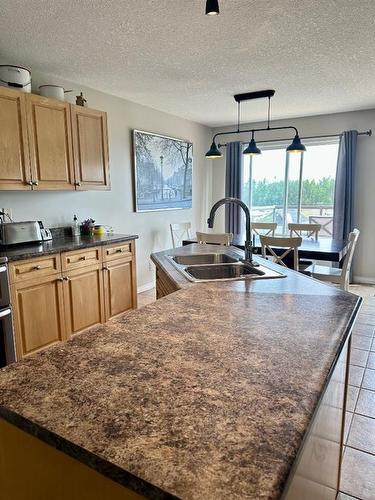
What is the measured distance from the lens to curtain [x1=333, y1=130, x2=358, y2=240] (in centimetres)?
475

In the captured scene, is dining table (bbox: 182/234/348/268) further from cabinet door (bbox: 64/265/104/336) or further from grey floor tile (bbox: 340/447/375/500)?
grey floor tile (bbox: 340/447/375/500)

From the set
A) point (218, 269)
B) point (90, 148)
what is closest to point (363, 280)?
point (218, 269)

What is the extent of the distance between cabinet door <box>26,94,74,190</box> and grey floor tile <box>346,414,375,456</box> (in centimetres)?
279

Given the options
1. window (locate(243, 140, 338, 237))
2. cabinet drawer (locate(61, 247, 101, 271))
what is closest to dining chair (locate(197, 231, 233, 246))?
cabinet drawer (locate(61, 247, 101, 271))

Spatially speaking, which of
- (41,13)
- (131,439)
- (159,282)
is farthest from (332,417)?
(41,13)

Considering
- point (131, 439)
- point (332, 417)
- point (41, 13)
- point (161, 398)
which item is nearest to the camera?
point (131, 439)

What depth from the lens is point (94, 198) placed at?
3.79m

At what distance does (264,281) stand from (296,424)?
1.07 metres

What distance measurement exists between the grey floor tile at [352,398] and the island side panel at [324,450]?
2.79 feet

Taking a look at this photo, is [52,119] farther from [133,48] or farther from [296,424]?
[296,424]

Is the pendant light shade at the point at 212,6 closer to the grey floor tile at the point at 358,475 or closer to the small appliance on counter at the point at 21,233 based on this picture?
the small appliance on counter at the point at 21,233

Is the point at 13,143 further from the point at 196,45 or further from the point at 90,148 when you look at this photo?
the point at 196,45

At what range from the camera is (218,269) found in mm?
2086

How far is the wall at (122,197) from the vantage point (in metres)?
3.22
